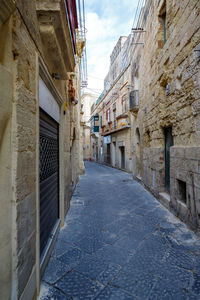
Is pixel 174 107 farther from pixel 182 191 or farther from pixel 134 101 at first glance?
pixel 134 101

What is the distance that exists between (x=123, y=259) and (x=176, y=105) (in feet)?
11.0

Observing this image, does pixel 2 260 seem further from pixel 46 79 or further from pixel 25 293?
pixel 46 79

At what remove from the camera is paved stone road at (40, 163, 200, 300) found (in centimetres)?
186

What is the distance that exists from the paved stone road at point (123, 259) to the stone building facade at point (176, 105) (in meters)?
0.72

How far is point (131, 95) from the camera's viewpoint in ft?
30.1

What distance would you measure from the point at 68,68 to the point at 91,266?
123 inches

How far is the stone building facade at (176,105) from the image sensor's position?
3219mm

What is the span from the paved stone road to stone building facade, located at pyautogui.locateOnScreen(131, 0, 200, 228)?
2.35 ft

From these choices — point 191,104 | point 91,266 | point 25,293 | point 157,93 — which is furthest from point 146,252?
point 157,93

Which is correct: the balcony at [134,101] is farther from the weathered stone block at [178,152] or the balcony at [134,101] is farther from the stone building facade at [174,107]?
the weathered stone block at [178,152]

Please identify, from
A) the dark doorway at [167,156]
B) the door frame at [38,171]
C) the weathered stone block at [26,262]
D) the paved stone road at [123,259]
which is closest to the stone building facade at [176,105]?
the dark doorway at [167,156]

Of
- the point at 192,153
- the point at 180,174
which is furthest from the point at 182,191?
the point at 192,153

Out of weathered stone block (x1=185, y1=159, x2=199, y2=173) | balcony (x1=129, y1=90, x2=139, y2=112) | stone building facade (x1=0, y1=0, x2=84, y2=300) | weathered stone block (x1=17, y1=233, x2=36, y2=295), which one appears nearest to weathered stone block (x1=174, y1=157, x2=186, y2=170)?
weathered stone block (x1=185, y1=159, x2=199, y2=173)

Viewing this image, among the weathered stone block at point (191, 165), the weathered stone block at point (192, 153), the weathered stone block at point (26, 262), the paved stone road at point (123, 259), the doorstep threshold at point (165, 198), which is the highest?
the weathered stone block at point (192, 153)
